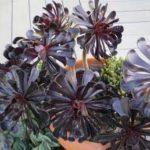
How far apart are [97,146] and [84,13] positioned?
0.88ft

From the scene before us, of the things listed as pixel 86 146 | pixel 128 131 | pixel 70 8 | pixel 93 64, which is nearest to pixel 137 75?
pixel 128 131

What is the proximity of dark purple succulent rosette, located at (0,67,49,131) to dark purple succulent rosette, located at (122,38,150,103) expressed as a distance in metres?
0.15

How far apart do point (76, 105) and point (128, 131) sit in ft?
0.33

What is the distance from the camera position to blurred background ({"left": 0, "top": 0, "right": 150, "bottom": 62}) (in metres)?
2.25

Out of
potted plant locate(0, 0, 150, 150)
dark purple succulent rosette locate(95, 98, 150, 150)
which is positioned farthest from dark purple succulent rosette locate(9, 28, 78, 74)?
dark purple succulent rosette locate(95, 98, 150, 150)

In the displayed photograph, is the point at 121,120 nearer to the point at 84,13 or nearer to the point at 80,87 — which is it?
the point at 80,87

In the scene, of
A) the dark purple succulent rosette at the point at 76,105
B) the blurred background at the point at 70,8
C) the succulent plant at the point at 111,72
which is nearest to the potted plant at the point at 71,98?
the dark purple succulent rosette at the point at 76,105

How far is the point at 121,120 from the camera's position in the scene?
646 millimetres

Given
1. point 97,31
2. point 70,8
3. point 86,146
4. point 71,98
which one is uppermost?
point 70,8

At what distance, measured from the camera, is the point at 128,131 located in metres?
0.65

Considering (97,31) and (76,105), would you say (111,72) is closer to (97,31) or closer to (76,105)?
(97,31)

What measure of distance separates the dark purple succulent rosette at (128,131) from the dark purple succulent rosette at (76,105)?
0.08 ft

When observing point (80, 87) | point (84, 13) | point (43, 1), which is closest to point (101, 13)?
point (84, 13)

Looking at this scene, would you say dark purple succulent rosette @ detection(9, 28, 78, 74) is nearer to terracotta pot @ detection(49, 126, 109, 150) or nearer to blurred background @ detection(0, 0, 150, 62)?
terracotta pot @ detection(49, 126, 109, 150)
